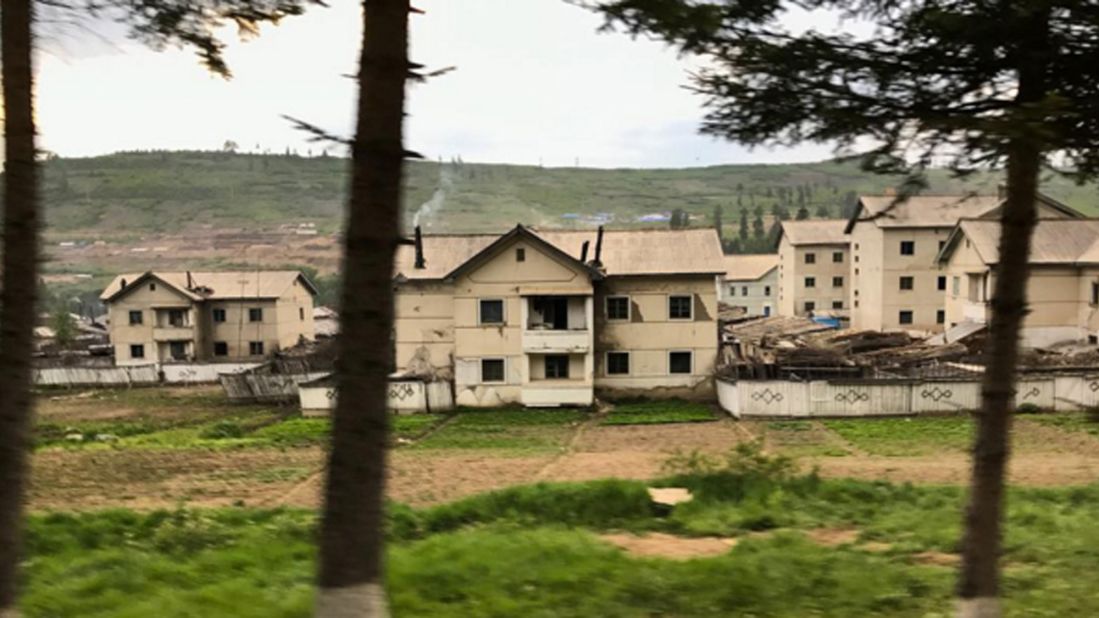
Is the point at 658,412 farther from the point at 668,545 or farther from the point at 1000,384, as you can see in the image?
the point at 1000,384

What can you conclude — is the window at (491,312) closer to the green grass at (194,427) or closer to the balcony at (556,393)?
the balcony at (556,393)

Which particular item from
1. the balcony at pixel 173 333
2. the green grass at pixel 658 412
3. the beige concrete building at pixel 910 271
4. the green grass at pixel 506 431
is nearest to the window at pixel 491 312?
the green grass at pixel 506 431

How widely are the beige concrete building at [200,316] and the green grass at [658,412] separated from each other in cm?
3264

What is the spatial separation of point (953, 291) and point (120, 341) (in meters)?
56.6

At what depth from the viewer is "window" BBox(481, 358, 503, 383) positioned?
39.3m

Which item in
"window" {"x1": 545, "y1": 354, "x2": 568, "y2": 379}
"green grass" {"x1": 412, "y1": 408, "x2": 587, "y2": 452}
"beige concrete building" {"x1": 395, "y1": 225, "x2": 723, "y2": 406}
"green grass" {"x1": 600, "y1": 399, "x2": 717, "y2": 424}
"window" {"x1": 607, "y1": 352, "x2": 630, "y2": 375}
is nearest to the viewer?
"green grass" {"x1": 412, "y1": 408, "x2": 587, "y2": 452}

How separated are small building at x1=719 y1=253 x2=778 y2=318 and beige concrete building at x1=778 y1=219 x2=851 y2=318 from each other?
18.6 m

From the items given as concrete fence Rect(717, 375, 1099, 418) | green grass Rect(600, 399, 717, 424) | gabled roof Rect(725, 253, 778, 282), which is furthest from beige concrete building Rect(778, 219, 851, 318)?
concrete fence Rect(717, 375, 1099, 418)

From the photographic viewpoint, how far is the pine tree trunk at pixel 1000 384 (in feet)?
17.9

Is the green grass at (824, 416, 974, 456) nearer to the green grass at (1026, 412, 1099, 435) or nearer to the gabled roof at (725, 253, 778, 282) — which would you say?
the green grass at (1026, 412, 1099, 435)

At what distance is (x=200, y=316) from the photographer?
62.1m

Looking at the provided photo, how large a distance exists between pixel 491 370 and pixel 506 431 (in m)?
7.18

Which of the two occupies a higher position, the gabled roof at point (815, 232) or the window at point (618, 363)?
the gabled roof at point (815, 232)

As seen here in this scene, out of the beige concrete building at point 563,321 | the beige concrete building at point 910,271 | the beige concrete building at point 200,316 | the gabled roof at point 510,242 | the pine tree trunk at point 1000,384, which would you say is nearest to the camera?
the pine tree trunk at point 1000,384
